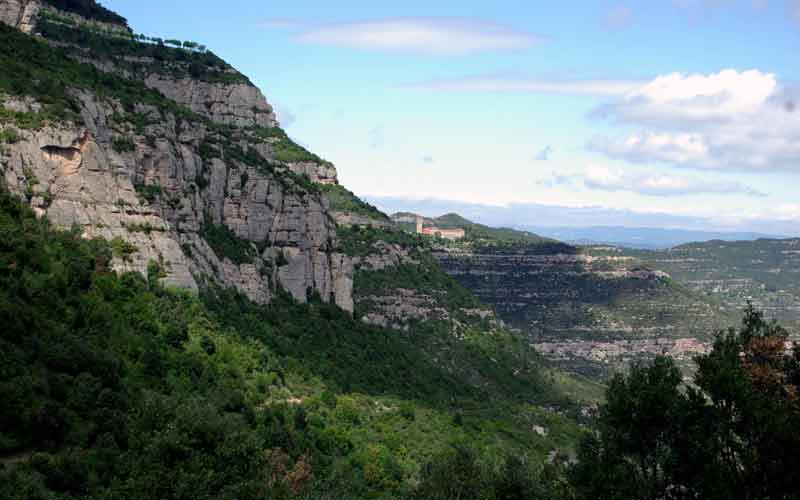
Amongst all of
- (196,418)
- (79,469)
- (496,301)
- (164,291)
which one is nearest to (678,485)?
(196,418)

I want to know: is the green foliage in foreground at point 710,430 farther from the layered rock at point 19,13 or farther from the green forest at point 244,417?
the layered rock at point 19,13

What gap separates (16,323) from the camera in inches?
1631

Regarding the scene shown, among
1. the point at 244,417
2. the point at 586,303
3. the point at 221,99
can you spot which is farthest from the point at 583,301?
the point at 244,417

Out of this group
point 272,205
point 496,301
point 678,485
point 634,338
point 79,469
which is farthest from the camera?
point 496,301

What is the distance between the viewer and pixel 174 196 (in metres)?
65.9

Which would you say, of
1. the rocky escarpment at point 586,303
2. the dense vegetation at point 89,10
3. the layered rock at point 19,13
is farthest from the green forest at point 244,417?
the rocky escarpment at point 586,303

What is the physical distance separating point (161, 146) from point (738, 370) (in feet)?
139

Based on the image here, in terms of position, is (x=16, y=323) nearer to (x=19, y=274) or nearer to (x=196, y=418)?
(x=19, y=274)

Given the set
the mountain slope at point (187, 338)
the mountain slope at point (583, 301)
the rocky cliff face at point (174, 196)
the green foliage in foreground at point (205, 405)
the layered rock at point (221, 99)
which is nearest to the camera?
the green foliage in foreground at point (205, 405)

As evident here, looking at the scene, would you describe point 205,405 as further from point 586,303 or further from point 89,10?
point 586,303

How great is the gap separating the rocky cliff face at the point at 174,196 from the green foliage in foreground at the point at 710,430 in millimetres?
30062

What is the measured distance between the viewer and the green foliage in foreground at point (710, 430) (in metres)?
36.0

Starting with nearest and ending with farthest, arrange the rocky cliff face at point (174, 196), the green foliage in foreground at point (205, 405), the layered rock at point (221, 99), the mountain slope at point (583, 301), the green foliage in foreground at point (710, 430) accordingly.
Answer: the green foliage in foreground at point (710, 430), the green foliage in foreground at point (205, 405), the rocky cliff face at point (174, 196), the layered rock at point (221, 99), the mountain slope at point (583, 301)

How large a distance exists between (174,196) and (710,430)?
40353 millimetres
